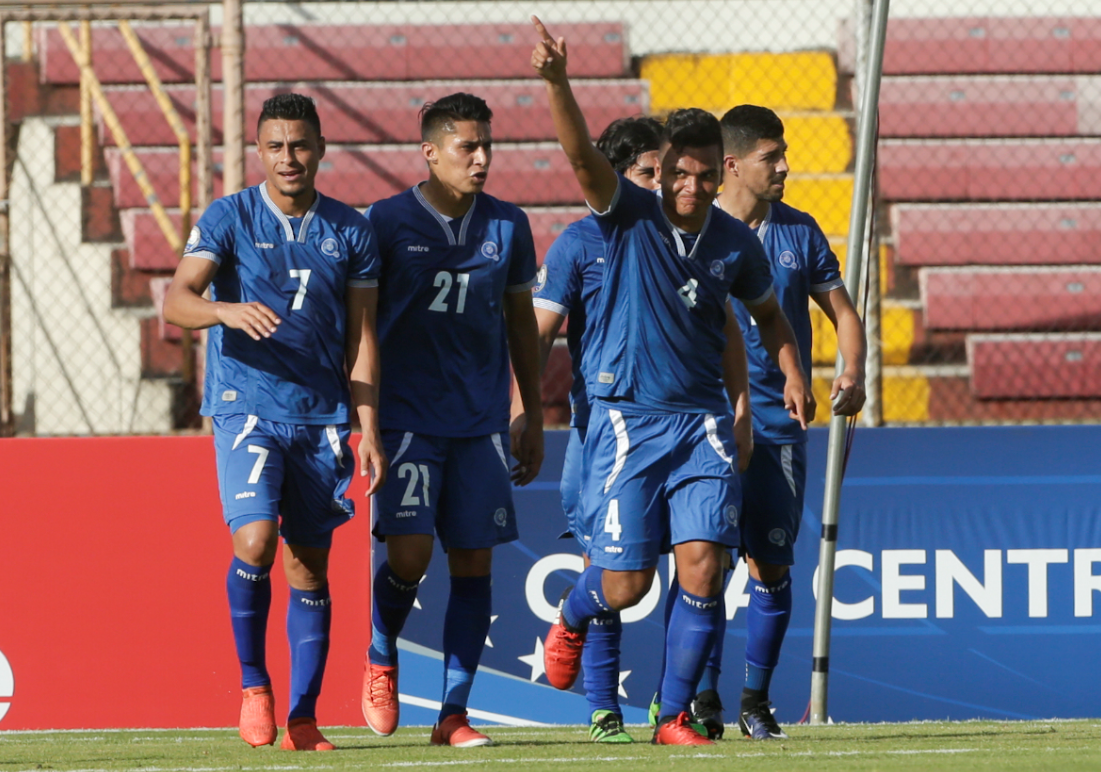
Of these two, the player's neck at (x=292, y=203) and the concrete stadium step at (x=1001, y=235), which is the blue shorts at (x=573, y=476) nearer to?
the player's neck at (x=292, y=203)

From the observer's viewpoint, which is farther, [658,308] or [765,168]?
[765,168]

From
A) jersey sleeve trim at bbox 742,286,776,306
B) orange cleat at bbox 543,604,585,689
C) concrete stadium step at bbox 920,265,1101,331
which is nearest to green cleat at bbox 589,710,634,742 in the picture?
orange cleat at bbox 543,604,585,689

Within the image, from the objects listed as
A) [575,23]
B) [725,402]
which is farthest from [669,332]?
[575,23]

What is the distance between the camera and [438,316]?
15.2 ft

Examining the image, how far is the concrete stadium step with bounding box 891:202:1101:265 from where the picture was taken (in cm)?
1017

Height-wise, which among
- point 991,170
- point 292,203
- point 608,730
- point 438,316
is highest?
point 991,170

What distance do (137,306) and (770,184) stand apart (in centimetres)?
558

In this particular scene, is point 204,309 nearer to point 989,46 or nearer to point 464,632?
point 464,632

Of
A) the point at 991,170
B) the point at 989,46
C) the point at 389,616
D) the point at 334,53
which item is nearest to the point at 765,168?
the point at 389,616

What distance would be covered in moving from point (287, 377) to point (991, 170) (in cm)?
749

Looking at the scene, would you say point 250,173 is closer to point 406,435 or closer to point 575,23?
point 575,23

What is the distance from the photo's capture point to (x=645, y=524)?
4.39 metres

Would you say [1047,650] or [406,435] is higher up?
[406,435]

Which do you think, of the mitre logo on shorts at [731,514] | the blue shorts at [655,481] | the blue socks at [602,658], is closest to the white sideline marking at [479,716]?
the blue socks at [602,658]
